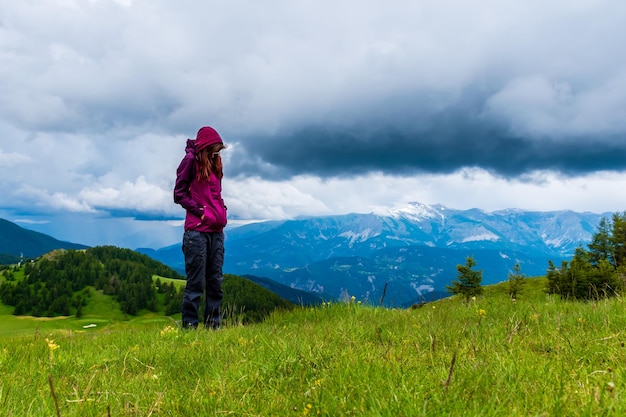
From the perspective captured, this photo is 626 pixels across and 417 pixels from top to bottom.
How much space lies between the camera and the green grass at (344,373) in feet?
8.36

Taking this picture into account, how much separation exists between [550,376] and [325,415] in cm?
174

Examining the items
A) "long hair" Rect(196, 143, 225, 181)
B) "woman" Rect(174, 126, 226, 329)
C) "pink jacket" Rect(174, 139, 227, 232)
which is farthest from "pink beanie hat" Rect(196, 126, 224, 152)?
"pink jacket" Rect(174, 139, 227, 232)

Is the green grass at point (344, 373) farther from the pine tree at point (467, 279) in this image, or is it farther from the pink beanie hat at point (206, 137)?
the pine tree at point (467, 279)

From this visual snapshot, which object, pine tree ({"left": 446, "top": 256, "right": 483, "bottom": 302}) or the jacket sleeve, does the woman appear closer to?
the jacket sleeve

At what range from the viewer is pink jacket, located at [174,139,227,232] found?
865 cm

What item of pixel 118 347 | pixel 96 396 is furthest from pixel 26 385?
pixel 118 347

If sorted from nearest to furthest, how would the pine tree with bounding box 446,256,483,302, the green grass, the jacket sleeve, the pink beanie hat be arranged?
the green grass → the jacket sleeve → the pink beanie hat → the pine tree with bounding box 446,256,483,302

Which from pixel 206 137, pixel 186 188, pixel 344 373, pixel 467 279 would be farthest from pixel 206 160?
pixel 467 279

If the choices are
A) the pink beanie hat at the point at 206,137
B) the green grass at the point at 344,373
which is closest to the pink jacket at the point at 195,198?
the pink beanie hat at the point at 206,137

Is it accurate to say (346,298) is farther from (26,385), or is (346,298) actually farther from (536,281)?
(536,281)

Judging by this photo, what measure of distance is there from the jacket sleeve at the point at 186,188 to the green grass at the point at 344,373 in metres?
3.29

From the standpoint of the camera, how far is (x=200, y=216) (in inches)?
339

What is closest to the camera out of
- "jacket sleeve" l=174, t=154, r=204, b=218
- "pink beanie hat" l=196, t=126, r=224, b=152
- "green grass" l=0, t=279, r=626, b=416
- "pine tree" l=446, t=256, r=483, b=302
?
"green grass" l=0, t=279, r=626, b=416

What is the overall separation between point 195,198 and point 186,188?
0.97 feet
